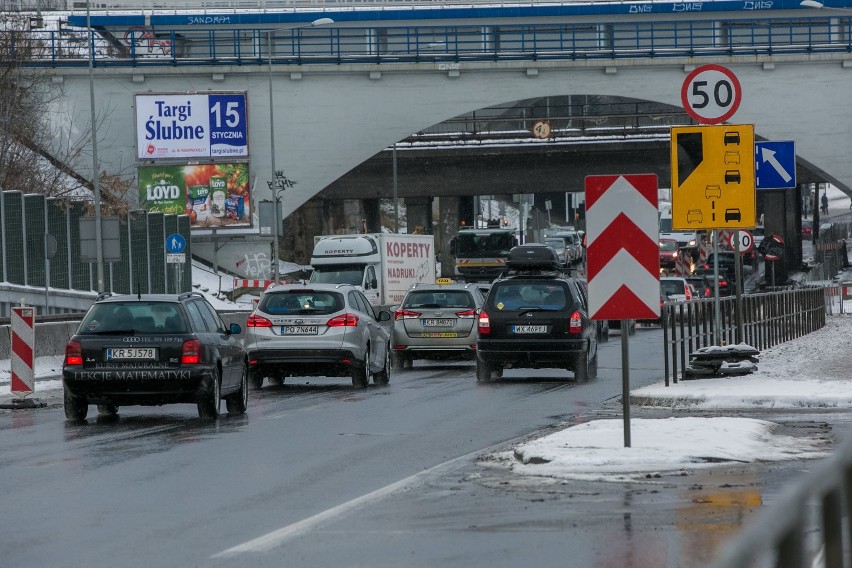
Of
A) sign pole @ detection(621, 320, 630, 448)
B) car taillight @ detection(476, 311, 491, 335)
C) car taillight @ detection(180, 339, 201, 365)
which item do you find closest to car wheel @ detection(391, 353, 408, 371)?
car taillight @ detection(476, 311, 491, 335)

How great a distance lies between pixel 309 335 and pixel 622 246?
12.2 m

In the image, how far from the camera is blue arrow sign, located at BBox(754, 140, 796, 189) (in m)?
21.0

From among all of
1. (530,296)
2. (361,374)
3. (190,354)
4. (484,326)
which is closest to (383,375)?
(361,374)

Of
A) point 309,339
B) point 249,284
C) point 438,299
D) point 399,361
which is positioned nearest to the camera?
point 309,339

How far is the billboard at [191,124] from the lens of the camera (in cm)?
5722

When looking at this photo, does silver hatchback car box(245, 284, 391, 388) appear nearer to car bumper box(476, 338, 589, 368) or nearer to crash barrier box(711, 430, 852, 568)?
car bumper box(476, 338, 589, 368)

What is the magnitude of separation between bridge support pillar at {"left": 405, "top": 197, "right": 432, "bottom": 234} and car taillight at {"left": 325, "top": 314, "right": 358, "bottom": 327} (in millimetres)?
58223

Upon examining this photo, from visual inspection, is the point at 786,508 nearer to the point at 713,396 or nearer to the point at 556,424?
the point at 556,424

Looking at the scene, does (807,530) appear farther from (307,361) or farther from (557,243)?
(557,243)

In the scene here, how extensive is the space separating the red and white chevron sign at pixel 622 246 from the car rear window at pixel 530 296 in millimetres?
12772

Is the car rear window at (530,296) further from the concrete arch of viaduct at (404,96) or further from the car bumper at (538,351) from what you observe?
the concrete arch of viaduct at (404,96)

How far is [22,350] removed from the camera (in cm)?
2112

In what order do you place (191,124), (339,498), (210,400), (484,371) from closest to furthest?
(339,498), (210,400), (484,371), (191,124)

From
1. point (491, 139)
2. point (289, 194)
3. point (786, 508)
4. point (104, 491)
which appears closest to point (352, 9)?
point (491, 139)
